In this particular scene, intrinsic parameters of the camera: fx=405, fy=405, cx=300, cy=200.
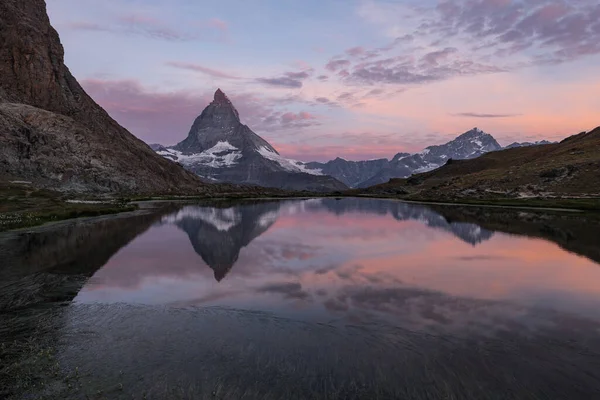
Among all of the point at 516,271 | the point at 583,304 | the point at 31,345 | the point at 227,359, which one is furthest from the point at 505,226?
the point at 31,345

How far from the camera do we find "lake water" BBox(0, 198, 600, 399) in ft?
50.1

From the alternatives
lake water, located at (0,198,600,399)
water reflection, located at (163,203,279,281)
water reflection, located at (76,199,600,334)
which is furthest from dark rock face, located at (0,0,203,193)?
lake water, located at (0,198,600,399)

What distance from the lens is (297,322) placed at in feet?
72.2

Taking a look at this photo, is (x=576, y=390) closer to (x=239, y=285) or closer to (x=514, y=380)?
(x=514, y=380)

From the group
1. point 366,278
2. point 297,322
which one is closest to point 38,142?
point 366,278

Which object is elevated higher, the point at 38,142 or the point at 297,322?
the point at 38,142

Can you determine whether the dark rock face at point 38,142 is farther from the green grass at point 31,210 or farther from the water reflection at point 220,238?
the water reflection at point 220,238

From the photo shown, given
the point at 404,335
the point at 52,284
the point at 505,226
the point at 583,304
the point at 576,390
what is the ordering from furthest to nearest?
the point at 505,226, the point at 52,284, the point at 583,304, the point at 404,335, the point at 576,390

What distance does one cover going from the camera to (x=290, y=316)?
906 inches

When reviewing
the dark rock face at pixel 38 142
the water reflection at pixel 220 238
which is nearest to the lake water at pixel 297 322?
the water reflection at pixel 220 238

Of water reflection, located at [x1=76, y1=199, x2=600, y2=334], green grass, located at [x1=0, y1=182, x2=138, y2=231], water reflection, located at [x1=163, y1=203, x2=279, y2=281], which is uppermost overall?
green grass, located at [x1=0, y1=182, x2=138, y2=231]

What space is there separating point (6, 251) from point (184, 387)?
1385 inches

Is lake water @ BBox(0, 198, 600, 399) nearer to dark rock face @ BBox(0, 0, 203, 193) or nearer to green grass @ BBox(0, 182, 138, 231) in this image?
green grass @ BBox(0, 182, 138, 231)

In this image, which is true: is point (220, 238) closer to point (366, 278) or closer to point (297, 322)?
point (366, 278)
